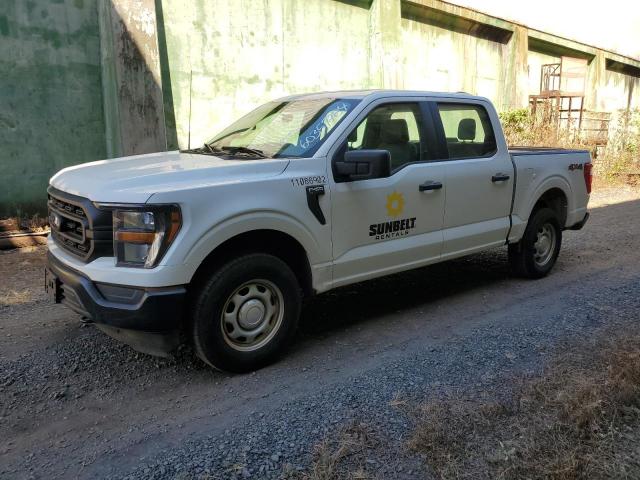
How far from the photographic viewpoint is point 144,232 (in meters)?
3.33

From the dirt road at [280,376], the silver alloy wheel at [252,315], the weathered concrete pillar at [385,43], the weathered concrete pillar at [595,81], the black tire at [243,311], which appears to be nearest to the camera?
the dirt road at [280,376]

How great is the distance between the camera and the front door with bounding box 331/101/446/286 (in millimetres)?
4246

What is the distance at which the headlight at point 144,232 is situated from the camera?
10.9 feet

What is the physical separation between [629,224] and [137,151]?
8.04 meters

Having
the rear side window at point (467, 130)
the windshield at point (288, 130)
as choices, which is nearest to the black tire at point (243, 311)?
the windshield at point (288, 130)

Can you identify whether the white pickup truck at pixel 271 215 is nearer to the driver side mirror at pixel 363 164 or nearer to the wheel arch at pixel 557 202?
the driver side mirror at pixel 363 164

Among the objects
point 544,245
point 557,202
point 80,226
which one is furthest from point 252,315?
point 557,202

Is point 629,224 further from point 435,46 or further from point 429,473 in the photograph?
point 429,473

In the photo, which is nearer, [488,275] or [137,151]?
[488,275]

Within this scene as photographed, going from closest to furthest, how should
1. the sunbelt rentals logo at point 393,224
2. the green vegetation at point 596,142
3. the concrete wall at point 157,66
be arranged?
1. the sunbelt rentals logo at point 393,224
2. the concrete wall at point 157,66
3. the green vegetation at point 596,142

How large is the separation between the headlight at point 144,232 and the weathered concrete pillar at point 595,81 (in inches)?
839

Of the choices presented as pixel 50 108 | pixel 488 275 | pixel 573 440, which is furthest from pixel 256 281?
pixel 50 108

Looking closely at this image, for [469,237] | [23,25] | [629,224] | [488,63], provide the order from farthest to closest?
1. [488,63]
2. [629,224]
3. [23,25]
4. [469,237]

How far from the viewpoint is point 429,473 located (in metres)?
2.67
